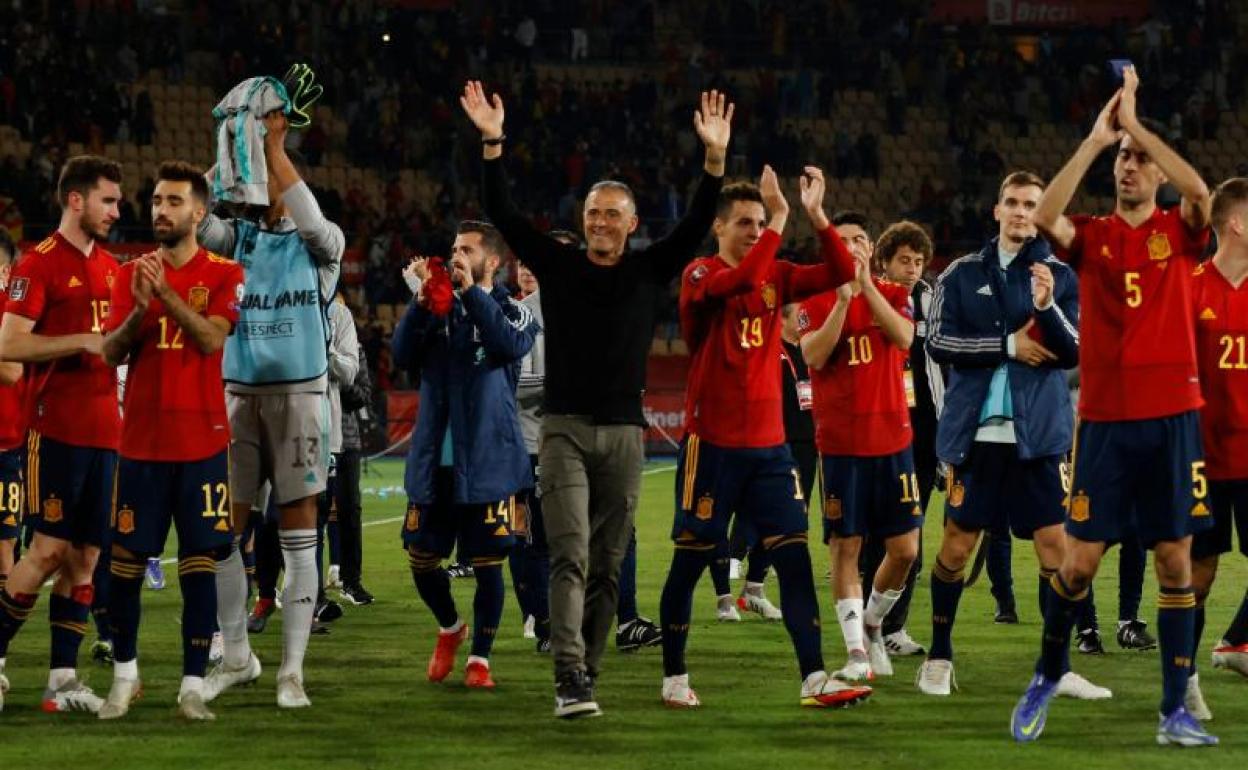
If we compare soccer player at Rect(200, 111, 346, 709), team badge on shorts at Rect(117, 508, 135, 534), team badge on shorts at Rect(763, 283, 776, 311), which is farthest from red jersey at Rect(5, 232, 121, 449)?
team badge on shorts at Rect(763, 283, 776, 311)

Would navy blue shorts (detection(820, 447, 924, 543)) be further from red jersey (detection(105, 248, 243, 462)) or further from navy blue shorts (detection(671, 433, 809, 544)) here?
red jersey (detection(105, 248, 243, 462))

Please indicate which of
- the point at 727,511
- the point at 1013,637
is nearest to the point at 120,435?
the point at 727,511

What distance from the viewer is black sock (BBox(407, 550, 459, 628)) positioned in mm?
9031

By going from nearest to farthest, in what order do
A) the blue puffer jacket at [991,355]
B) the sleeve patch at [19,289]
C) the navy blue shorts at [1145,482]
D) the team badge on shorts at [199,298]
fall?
the navy blue shorts at [1145,482]
the team badge on shorts at [199,298]
the sleeve patch at [19,289]
the blue puffer jacket at [991,355]

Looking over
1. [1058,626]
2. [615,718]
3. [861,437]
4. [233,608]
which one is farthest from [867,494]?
[233,608]

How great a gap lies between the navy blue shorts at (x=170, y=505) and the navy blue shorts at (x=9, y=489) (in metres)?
1.61

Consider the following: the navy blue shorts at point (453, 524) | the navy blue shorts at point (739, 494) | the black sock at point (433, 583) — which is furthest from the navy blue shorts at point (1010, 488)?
the black sock at point (433, 583)

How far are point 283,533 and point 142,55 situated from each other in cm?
2706

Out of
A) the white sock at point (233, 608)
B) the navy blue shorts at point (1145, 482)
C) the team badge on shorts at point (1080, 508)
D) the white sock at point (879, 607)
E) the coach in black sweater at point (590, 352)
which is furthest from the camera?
the white sock at point (879, 607)

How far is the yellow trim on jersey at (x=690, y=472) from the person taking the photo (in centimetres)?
819

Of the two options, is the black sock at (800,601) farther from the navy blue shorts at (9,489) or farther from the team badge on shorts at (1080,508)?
the navy blue shorts at (9,489)

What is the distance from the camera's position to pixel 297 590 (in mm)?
8328

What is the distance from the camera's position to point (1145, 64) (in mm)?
37812

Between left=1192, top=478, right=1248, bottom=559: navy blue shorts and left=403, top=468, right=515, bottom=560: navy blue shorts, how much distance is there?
342 cm
